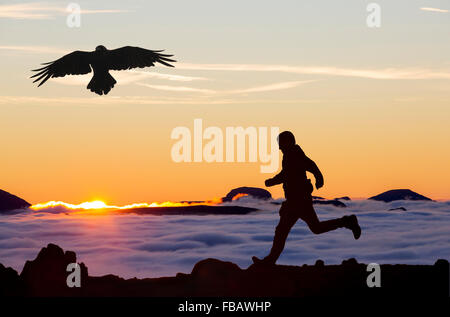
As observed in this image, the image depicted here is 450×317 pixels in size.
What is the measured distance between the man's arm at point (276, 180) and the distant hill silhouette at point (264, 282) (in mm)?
1499

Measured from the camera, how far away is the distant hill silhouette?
1290 centimetres

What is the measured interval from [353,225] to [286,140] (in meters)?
1.90

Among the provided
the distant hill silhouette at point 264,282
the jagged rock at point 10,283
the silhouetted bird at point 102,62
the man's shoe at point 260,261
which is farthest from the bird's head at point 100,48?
the man's shoe at point 260,261

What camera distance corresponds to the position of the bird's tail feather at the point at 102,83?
19375 millimetres

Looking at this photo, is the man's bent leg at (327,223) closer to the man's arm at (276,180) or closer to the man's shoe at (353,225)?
the man's shoe at (353,225)

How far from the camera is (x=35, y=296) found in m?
13.6

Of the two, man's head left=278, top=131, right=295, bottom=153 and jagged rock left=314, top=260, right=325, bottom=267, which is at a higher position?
man's head left=278, top=131, right=295, bottom=153

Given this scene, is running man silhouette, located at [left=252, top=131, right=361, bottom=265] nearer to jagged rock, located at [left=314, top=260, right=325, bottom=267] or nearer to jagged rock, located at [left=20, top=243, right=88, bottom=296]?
jagged rock, located at [left=314, top=260, right=325, bottom=267]

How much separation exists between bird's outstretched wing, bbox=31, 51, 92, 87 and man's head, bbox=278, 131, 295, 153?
869cm

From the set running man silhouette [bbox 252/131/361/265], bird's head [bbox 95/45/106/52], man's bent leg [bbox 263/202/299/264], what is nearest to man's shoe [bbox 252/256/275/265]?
man's bent leg [bbox 263/202/299/264]
